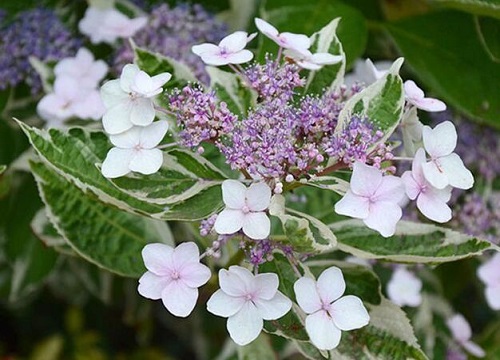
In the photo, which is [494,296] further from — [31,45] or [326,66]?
[31,45]

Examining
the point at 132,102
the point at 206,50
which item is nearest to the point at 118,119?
the point at 132,102

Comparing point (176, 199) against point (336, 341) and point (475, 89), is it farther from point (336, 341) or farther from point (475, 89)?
point (475, 89)

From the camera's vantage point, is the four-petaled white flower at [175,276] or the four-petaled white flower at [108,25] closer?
the four-petaled white flower at [175,276]

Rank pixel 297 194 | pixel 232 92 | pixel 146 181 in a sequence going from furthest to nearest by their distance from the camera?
1. pixel 297 194
2. pixel 232 92
3. pixel 146 181

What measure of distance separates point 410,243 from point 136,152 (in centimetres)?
34

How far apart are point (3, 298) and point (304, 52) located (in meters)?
0.95

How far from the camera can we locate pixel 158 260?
840 millimetres

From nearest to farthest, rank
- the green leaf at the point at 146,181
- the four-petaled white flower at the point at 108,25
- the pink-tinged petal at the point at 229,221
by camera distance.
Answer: the pink-tinged petal at the point at 229,221, the green leaf at the point at 146,181, the four-petaled white flower at the point at 108,25

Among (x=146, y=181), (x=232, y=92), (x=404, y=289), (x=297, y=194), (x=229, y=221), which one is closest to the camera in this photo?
(x=229, y=221)

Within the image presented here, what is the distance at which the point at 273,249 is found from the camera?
89 cm

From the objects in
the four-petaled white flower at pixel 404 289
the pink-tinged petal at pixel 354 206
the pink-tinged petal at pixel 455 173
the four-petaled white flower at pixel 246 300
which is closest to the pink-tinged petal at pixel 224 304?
the four-petaled white flower at pixel 246 300

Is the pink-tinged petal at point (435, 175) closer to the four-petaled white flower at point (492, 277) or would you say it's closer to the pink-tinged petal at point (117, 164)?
the pink-tinged petal at point (117, 164)

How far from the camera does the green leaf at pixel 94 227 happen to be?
109cm

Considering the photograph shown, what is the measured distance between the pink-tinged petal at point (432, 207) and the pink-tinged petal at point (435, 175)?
0.02 meters
